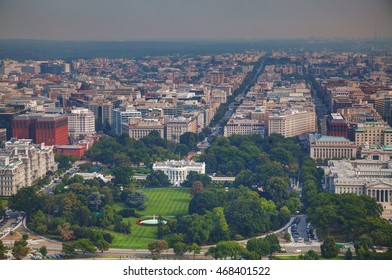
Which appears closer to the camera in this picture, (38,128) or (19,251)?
(19,251)

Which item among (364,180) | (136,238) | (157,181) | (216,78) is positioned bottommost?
(136,238)

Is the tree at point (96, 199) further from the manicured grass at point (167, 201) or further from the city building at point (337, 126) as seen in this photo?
the city building at point (337, 126)

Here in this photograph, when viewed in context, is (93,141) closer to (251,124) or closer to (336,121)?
(251,124)

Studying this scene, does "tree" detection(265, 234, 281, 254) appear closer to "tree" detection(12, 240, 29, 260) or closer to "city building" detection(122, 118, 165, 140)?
"tree" detection(12, 240, 29, 260)

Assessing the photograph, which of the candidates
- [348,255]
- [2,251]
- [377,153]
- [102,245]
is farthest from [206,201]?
[377,153]

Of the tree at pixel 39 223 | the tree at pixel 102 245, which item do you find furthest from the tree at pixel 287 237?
the tree at pixel 39 223

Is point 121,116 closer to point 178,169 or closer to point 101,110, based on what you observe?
point 101,110

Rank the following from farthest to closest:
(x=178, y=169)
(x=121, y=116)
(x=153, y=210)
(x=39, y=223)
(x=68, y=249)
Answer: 1. (x=121, y=116)
2. (x=178, y=169)
3. (x=153, y=210)
4. (x=39, y=223)
5. (x=68, y=249)
